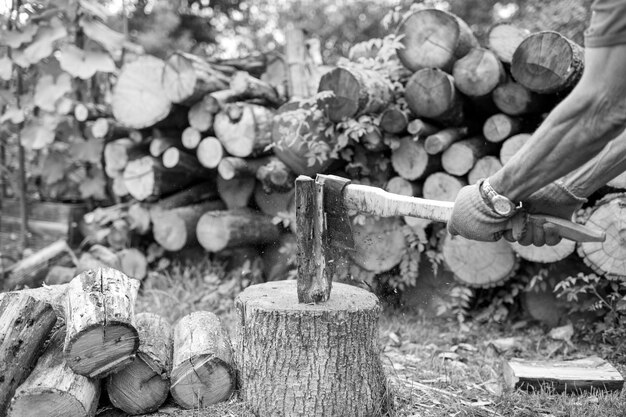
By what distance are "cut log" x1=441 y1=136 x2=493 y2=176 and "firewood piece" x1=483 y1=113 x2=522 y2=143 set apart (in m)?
0.09

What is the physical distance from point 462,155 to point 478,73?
52cm

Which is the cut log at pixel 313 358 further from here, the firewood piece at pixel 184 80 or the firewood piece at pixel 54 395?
the firewood piece at pixel 184 80

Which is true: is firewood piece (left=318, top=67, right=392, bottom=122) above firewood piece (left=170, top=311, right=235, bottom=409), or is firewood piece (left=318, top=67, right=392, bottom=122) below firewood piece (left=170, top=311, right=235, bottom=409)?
above

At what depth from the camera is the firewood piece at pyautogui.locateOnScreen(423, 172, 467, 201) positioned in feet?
12.8

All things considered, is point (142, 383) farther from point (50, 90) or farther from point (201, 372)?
point (50, 90)

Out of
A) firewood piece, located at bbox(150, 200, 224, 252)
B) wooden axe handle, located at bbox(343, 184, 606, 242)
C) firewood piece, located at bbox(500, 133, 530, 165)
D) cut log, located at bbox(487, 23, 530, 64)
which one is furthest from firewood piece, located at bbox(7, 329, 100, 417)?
cut log, located at bbox(487, 23, 530, 64)

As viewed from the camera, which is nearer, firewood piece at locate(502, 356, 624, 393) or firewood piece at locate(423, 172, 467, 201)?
firewood piece at locate(502, 356, 624, 393)

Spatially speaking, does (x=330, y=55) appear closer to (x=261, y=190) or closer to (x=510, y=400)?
(x=261, y=190)

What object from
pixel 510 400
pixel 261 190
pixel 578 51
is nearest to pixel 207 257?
pixel 261 190

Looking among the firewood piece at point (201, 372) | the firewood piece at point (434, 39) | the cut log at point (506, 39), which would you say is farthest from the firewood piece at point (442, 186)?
the firewood piece at point (201, 372)

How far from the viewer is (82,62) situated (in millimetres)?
5078

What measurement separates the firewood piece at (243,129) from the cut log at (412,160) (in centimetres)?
100

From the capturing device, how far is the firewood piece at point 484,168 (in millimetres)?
3799

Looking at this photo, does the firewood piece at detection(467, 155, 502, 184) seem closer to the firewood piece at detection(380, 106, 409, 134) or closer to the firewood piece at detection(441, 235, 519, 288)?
the firewood piece at detection(441, 235, 519, 288)
